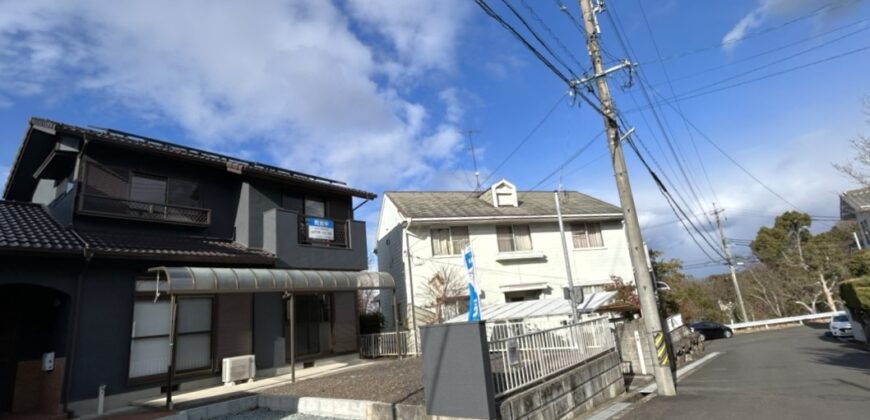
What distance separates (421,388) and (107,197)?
9.89m

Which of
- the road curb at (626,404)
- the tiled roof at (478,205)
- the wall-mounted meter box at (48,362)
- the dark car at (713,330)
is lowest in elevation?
the dark car at (713,330)

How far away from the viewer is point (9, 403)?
9.75 meters

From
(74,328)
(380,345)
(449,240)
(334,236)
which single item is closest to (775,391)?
(380,345)

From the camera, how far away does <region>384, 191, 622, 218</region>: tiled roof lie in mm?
22250

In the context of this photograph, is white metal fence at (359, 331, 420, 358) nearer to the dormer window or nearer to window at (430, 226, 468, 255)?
window at (430, 226, 468, 255)

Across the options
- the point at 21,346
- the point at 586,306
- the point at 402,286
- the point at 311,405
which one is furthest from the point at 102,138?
the point at 586,306

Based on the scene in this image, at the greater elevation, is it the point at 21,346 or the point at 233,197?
the point at 233,197

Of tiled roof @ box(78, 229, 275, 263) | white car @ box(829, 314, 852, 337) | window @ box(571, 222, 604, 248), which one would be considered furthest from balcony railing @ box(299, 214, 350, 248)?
white car @ box(829, 314, 852, 337)

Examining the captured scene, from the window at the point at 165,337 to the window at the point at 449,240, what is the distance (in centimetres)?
1123

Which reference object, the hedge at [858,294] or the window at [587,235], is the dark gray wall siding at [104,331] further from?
the hedge at [858,294]

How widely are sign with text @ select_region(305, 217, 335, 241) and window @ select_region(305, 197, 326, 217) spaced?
945 millimetres

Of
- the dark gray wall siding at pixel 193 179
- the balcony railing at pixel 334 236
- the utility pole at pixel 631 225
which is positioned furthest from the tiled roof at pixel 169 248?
the utility pole at pixel 631 225

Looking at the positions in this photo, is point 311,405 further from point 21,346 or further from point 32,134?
point 32,134

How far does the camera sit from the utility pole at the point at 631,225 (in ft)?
31.4
